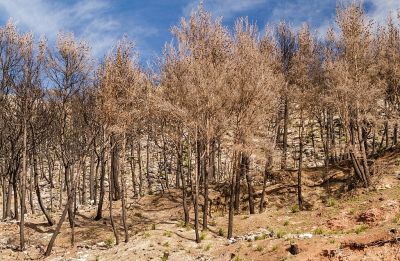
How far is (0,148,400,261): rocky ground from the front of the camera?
52.0ft

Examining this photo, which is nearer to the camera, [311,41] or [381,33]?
[311,41]

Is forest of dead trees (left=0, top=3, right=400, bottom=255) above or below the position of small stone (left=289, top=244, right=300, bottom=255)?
above

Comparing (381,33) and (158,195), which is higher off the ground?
(381,33)

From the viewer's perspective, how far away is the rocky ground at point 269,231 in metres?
15.8

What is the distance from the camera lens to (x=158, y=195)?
109 ft

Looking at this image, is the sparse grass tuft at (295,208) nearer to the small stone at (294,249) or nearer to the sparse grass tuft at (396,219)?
the sparse grass tuft at (396,219)

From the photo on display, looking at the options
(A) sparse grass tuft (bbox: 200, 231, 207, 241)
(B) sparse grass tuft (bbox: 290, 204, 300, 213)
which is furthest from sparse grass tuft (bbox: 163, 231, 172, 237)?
(B) sparse grass tuft (bbox: 290, 204, 300, 213)

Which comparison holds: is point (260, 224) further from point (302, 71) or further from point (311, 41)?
point (311, 41)

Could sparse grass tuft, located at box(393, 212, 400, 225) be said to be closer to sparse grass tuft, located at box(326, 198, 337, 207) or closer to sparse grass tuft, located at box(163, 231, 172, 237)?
Answer: sparse grass tuft, located at box(326, 198, 337, 207)

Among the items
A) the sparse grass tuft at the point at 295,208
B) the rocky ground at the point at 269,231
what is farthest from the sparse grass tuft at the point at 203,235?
the sparse grass tuft at the point at 295,208

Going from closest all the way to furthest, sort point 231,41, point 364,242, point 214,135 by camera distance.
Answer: point 364,242 → point 214,135 → point 231,41

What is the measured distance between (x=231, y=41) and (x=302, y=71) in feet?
19.6

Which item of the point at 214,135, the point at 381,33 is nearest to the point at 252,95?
the point at 214,135

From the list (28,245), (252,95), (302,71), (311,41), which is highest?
(311,41)
